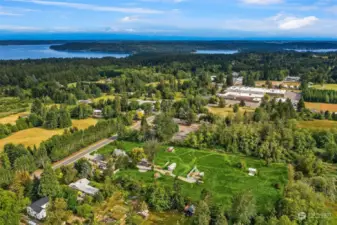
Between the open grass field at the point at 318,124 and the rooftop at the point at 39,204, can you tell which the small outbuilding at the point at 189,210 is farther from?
the open grass field at the point at 318,124

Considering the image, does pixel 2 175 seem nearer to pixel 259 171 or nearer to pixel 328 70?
pixel 259 171

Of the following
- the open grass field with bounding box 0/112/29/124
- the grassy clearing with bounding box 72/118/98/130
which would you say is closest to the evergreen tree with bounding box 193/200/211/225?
the grassy clearing with bounding box 72/118/98/130

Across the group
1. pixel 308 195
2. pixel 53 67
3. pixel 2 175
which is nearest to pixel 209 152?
pixel 308 195

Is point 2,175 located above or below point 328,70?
below

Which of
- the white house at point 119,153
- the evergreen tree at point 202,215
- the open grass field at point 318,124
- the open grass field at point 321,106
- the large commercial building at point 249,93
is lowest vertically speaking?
the white house at point 119,153

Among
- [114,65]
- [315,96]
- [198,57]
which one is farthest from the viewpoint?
[198,57]

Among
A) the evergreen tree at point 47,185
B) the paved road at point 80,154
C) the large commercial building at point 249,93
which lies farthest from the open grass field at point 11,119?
the large commercial building at point 249,93

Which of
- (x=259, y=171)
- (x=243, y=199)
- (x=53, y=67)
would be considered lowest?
(x=259, y=171)
